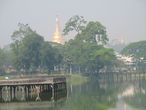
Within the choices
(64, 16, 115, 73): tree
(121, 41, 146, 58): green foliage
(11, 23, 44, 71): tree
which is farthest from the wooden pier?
(121, 41, 146, 58): green foliage

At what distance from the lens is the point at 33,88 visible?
6619 centimetres

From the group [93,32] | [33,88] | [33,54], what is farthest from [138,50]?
[33,88]

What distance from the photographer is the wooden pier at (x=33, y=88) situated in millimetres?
57366

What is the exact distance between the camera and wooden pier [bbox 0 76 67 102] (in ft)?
188

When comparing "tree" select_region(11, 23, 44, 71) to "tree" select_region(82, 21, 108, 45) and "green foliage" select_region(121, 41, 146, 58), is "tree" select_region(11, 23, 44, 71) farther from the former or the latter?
"green foliage" select_region(121, 41, 146, 58)

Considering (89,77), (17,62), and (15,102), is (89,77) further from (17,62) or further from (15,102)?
(15,102)

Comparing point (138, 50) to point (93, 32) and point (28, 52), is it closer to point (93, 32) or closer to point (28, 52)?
point (93, 32)

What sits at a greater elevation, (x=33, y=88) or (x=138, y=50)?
(x=138, y=50)

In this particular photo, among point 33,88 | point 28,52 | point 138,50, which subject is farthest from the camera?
point 138,50

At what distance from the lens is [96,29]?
127m

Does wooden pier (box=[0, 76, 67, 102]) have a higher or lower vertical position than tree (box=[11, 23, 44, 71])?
lower

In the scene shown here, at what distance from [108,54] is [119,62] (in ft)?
112

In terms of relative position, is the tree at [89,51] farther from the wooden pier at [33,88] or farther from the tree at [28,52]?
the wooden pier at [33,88]

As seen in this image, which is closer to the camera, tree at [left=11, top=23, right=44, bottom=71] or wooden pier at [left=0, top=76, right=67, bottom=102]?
wooden pier at [left=0, top=76, right=67, bottom=102]
